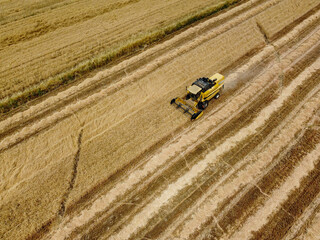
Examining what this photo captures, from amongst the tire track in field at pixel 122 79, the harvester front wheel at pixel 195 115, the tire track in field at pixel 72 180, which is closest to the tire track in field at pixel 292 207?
the harvester front wheel at pixel 195 115

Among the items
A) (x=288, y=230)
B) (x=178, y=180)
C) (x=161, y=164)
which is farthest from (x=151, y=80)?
(x=288, y=230)

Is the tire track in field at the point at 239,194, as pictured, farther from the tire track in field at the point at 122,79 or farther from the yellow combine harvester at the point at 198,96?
the tire track in field at the point at 122,79

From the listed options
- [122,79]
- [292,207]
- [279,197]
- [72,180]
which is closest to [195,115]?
[279,197]

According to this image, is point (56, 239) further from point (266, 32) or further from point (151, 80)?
point (266, 32)

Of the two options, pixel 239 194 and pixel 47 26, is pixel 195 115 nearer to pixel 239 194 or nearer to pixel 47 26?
pixel 239 194

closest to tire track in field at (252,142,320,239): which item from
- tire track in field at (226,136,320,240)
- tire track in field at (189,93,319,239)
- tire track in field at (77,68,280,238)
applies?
tire track in field at (226,136,320,240)

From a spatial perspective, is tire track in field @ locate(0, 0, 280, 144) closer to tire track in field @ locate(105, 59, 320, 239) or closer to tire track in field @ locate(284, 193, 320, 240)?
tire track in field @ locate(105, 59, 320, 239)
